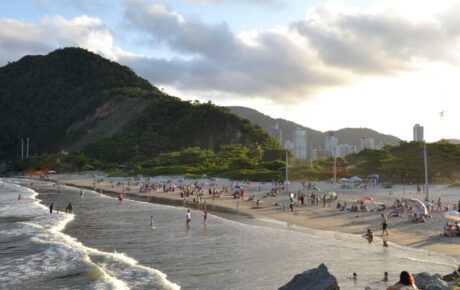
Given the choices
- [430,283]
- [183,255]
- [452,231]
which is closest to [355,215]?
[452,231]

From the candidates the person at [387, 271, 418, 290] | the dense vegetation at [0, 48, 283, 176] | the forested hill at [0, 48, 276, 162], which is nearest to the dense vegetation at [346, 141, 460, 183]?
the dense vegetation at [0, 48, 283, 176]

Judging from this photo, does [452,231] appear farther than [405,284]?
Yes

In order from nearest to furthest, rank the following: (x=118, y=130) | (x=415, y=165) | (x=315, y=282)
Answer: (x=315, y=282) → (x=415, y=165) → (x=118, y=130)

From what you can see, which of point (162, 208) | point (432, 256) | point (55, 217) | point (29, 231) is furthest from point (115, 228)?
point (432, 256)

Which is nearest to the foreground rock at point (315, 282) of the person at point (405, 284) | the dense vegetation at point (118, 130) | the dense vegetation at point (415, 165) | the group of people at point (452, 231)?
the person at point (405, 284)

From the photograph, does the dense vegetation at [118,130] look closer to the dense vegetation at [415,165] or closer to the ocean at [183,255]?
the dense vegetation at [415,165]

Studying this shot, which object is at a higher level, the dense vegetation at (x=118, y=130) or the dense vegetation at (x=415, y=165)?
the dense vegetation at (x=118, y=130)

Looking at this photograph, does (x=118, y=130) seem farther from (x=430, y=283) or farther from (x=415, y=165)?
(x=430, y=283)
